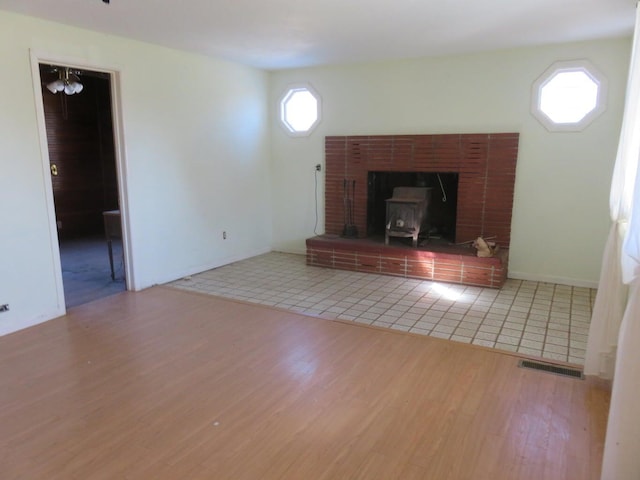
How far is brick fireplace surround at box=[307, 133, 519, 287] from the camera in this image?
14.7 feet

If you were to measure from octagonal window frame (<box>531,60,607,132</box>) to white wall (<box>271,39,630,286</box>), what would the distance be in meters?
0.04

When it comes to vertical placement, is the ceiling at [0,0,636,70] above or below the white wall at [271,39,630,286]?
above

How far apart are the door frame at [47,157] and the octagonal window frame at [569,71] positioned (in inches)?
153

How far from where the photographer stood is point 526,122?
4406 mm

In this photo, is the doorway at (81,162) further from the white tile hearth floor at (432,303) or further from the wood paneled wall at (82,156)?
the white tile hearth floor at (432,303)

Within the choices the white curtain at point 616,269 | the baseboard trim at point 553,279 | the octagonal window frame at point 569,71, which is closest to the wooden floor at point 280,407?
the white curtain at point 616,269

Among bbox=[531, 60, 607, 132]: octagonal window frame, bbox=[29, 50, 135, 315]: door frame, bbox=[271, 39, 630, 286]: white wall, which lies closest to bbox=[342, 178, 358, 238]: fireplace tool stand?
bbox=[271, 39, 630, 286]: white wall

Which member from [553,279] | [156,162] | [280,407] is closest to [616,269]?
[280,407]

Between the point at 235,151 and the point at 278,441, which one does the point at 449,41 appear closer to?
the point at 235,151

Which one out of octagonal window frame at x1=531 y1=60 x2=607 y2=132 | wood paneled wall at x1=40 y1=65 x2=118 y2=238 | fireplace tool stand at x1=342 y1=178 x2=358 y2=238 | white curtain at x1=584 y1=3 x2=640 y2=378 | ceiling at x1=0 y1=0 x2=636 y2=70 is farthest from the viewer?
wood paneled wall at x1=40 y1=65 x2=118 y2=238

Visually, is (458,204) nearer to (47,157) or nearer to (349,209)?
(349,209)

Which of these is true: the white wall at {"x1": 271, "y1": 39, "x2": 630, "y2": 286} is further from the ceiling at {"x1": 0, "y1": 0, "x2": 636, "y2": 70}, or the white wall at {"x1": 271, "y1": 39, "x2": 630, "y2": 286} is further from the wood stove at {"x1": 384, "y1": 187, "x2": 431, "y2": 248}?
the wood stove at {"x1": 384, "y1": 187, "x2": 431, "y2": 248}

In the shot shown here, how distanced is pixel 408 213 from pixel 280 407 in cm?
290

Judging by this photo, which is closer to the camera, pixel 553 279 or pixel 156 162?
pixel 156 162
